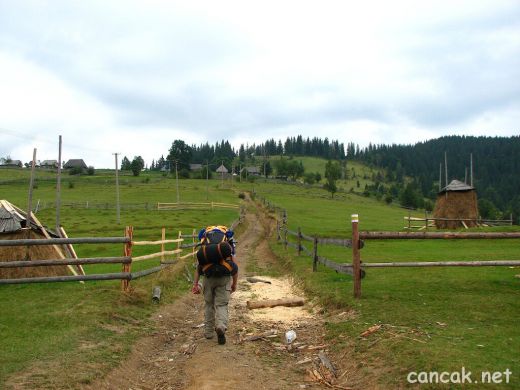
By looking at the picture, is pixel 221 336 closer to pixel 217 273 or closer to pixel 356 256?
pixel 217 273

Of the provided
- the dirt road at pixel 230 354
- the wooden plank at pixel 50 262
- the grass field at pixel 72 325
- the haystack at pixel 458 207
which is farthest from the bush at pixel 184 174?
the dirt road at pixel 230 354

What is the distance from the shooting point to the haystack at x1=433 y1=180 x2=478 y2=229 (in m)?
39.9

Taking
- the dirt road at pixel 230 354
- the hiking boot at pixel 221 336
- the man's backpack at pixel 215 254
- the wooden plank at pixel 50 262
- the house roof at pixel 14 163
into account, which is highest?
the house roof at pixel 14 163

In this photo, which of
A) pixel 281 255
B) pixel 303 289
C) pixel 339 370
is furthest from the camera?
pixel 281 255

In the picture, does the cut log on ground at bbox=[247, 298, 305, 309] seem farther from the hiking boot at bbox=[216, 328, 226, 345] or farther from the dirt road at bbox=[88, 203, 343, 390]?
the hiking boot at bbox=[216, 328, 226, 345]

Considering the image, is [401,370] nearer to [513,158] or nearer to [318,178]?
[318,178]

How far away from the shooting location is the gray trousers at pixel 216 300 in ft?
24.9

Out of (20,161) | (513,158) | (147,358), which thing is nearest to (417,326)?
(147,358)

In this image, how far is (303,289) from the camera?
1265 cm

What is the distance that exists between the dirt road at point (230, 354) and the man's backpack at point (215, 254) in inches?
50.4

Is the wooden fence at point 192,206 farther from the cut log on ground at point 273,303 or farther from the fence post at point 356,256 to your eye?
the fence post at point 356,256

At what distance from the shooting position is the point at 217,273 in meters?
7.57

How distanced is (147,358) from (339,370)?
3.14m

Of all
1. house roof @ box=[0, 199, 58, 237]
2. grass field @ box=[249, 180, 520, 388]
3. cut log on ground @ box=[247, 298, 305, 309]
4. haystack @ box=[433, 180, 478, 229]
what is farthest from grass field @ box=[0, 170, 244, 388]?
haystack @ box=[433, 180, 478, 229]
